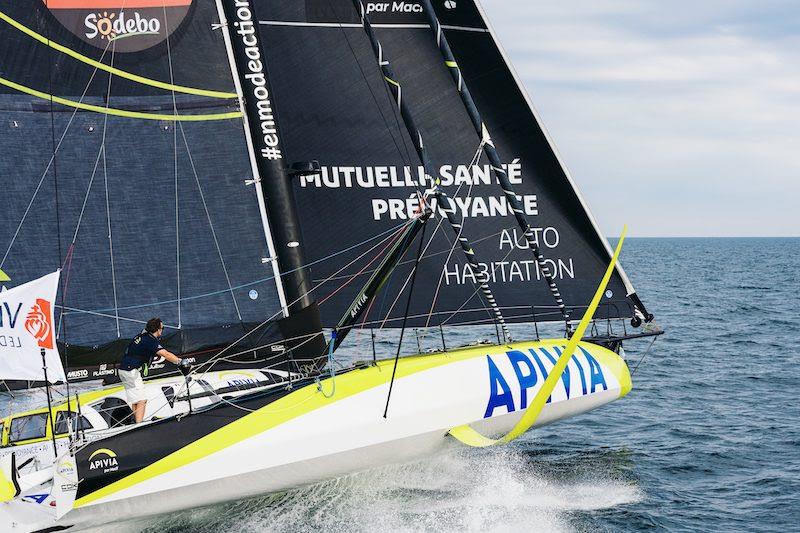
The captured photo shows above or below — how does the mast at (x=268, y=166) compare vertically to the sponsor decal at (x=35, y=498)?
above

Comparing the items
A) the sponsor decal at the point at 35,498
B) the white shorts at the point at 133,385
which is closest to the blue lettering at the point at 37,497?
the sponsor decal at the point at 35,498

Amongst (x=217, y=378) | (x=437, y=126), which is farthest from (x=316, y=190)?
(x=217, y=378)

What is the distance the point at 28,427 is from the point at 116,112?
3833mm

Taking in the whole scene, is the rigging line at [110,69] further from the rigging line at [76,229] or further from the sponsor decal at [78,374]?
the sponsor decal at [78,374]

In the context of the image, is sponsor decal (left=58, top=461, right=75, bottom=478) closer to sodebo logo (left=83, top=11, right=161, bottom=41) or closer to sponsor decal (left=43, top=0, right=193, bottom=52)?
sponsor decal (left=43, top=0, right=193, bottom=52)

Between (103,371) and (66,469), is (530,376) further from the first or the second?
(66,469)

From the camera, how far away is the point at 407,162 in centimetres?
1428

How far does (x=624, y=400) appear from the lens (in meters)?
18.6

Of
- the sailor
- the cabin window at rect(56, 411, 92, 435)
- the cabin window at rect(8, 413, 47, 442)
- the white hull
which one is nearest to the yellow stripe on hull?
the white hull

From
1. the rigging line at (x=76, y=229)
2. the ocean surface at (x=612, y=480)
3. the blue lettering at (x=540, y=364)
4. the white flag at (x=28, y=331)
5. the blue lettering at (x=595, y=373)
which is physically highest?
the rigging line at (x=76, y=229)

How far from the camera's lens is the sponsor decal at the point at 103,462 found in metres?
9.52

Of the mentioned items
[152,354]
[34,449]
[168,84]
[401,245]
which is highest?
[168,84]

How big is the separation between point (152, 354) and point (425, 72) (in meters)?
5.95

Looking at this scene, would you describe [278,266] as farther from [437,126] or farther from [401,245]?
[437,126]
